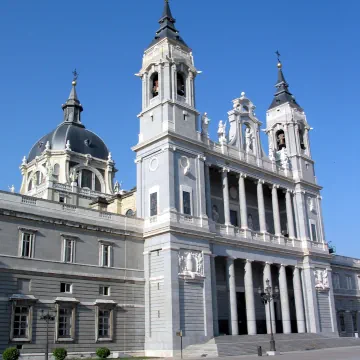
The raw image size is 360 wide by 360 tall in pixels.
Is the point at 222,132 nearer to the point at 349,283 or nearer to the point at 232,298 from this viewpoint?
the point at 232,298

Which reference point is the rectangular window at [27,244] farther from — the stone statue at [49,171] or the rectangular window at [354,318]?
the rectangular window at [354,318]

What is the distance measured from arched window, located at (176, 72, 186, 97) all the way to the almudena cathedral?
15 cm

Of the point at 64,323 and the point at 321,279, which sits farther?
the point at 321,279

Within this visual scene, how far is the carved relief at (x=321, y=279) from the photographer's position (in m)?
54.9

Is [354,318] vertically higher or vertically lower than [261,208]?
lower

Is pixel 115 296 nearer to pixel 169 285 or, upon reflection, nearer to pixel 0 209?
pixel 169 285

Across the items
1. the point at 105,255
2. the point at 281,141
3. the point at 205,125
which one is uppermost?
the point at 281,141

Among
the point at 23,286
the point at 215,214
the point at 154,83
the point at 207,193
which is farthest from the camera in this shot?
the point at 215,214

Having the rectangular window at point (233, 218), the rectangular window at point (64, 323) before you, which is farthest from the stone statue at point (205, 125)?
the rectangular window at point (64, 323)

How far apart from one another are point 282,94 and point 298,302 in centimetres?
2661

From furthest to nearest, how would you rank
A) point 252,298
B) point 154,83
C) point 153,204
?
point 154,83 < point 252,298 < point 153,204

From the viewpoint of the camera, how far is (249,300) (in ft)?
151

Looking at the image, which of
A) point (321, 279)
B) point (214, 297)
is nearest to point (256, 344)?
point (214, 297)

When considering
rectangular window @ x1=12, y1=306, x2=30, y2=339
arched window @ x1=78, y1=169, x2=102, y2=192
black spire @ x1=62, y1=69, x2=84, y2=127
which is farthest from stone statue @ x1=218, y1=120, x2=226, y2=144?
black spire @ x1=62, y1=69, x2=84, y2=127
